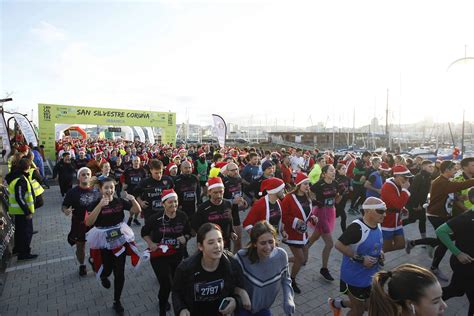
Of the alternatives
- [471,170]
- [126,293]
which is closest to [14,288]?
[126,293]

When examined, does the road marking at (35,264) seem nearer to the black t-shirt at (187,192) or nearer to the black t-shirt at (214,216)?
the black t-shirt at (187,192)

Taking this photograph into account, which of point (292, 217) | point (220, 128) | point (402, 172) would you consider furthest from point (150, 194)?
point (220, 128)

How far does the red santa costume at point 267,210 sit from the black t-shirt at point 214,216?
0.30 m

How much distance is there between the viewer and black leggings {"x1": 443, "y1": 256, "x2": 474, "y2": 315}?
353cm

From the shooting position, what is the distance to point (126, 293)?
15.2ft

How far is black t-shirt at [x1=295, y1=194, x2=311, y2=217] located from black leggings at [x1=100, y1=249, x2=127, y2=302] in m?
2.87

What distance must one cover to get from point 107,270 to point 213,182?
2052mm

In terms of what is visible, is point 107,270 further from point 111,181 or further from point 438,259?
point 438,259

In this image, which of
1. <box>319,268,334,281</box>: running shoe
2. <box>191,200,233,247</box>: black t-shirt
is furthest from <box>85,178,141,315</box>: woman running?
<box>319,268,334,281</box>: running shoe

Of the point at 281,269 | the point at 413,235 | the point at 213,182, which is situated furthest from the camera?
the point at 413,235

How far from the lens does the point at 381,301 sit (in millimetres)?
1820

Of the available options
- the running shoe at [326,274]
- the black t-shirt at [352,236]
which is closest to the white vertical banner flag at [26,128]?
the running shoe at [326,274]

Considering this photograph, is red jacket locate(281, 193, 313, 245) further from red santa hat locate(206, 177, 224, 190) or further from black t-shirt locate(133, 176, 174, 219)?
black t-shirt locate(133, 176, 174, 219)

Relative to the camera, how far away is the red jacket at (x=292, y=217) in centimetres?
452
